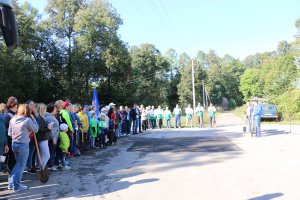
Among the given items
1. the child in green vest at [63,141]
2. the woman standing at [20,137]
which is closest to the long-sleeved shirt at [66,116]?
the child in green vest at [63,141]

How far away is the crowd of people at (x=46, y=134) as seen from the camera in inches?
269

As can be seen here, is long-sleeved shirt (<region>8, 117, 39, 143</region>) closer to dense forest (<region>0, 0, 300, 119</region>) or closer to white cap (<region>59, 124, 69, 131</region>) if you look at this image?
white cap (<region>59, 124, 69, 131</region>)

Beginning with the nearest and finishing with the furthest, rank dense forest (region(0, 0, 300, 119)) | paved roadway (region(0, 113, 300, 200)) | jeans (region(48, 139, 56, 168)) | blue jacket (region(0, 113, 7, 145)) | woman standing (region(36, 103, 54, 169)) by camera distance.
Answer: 1. paved roadway (region(0, 113, 300, 200))
2. blue jacket (region(0, 113, 7, 145))
3. woman standing (region(36, 103, 54, 169))
4. jeans (region(48, 139, 56, 168))
5. dense forest (region(0, 0, 300, 119))

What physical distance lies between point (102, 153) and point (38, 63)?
29077mm

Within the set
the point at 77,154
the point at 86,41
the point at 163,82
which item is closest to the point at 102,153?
the point at 77,154

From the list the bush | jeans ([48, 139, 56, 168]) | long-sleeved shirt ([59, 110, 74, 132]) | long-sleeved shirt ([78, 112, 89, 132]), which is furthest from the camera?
the bush

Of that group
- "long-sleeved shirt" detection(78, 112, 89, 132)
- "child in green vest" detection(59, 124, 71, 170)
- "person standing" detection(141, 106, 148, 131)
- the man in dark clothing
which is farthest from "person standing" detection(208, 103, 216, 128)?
"child in green vest" detection(59, 124, 71, 170)

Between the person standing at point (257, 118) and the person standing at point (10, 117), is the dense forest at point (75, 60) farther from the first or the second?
the person standing at point (10, 117)

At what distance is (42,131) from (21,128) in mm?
950

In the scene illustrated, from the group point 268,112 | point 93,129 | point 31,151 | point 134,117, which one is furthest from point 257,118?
point 268,112

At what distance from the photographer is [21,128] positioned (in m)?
6.77

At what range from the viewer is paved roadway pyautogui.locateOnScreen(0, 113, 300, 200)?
21.1ft

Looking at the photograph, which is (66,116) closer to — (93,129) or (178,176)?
(93,129)

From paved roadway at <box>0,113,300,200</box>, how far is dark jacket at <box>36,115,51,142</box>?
998 mm
